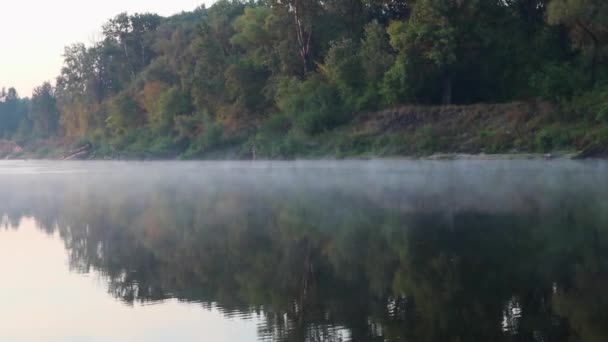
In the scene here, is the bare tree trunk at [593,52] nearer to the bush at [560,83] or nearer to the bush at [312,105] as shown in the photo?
the bush at [560,83]

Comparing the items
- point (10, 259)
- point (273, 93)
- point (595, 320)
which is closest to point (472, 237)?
point (595, 320)

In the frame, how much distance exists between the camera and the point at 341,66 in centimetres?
5794

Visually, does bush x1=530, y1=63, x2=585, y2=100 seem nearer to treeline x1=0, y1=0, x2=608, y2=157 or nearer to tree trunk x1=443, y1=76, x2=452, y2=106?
treeline x1=0, y1=0, x2=608, y2=157

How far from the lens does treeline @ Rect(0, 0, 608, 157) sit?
4950 cm

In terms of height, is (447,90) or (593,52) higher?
(593,52)

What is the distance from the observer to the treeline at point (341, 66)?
162 feet

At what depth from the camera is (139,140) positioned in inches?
3319

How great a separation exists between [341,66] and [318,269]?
46378mm

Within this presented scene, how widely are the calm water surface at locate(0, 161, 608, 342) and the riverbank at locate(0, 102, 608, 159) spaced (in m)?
17.4

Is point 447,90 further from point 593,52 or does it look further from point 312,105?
point 312,105

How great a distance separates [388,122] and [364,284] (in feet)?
139

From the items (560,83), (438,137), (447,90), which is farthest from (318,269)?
(447,90)

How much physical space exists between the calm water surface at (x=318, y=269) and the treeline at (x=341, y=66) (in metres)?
25.9

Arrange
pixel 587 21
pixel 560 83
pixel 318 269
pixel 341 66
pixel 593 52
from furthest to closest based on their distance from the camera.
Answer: pixel 341 66 → pixel 593 52 → pixel 587 21 → pixel 560 83 → pixel 318 269
